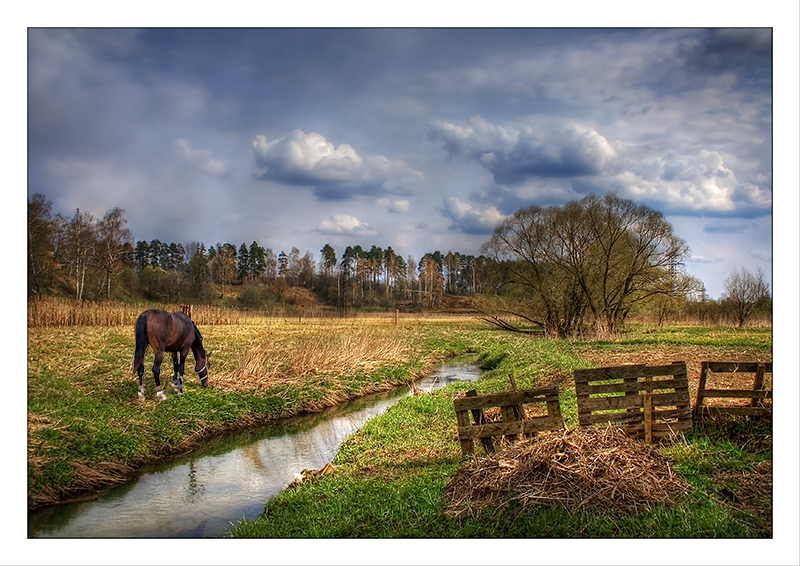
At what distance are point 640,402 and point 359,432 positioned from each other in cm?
530

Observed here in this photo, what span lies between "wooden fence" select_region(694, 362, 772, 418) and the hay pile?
2.17 metres

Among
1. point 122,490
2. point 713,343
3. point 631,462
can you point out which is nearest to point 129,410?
point 122,490

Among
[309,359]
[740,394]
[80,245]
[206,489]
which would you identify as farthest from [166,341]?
[740,394]

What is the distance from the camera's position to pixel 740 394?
24.4ft

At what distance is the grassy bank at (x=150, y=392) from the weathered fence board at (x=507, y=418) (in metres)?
5.67

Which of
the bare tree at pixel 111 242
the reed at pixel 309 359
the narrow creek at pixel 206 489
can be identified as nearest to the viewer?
the narrow creek at pixel 206 489

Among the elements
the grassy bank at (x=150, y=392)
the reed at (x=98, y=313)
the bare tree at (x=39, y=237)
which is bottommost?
the grassy bank at (x=150, y=392)

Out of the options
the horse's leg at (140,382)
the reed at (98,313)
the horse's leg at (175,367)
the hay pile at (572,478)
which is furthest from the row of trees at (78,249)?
the hay pile at (572,478)

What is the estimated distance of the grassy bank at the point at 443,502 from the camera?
530 centimetres

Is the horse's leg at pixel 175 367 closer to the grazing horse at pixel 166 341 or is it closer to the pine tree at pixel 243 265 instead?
the grazing horse at pixel 166 341

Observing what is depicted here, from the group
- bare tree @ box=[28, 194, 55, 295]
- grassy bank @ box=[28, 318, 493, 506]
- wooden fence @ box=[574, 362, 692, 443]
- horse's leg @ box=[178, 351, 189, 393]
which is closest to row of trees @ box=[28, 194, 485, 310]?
bare tree @ box=[28, 194, 55, 295]

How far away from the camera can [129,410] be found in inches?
435

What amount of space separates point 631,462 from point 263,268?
34.3 m

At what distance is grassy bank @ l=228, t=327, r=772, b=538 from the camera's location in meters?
5.30
